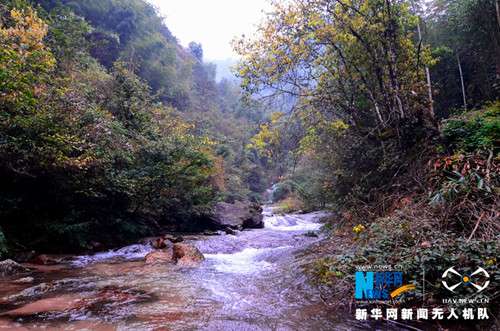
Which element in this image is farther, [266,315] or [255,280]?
[255,280]

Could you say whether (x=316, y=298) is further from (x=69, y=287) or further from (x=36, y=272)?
(x=36, y=272)

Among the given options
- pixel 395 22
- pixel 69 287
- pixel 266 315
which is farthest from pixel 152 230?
pixel 395 22

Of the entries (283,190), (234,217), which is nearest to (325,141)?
(234,217)

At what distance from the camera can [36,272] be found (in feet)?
17.5

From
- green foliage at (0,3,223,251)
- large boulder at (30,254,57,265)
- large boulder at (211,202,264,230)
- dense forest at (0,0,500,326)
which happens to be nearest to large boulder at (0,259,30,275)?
large boulder at (30,254,57,265)

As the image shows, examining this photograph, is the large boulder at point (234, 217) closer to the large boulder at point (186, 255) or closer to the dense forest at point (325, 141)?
the dense forest at point (325, 141)

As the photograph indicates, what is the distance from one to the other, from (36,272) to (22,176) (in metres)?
3.00

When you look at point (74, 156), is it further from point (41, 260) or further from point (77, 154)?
point (41, 260)

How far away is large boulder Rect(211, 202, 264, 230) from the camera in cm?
1331

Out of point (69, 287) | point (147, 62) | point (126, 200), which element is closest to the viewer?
point (69, 287)
